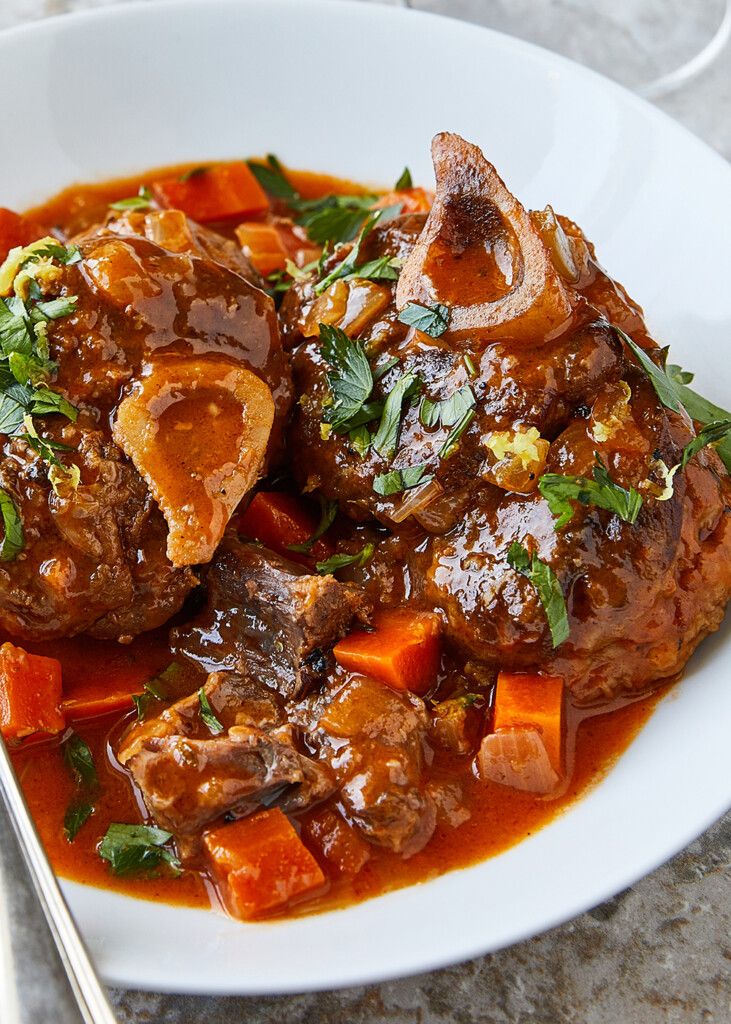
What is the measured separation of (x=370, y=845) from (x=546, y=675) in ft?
2.92

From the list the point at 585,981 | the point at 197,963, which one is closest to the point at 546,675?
the point at 585,981

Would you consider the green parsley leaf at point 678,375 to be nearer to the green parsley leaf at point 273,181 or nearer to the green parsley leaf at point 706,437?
the green parsley leaf at point 706,437

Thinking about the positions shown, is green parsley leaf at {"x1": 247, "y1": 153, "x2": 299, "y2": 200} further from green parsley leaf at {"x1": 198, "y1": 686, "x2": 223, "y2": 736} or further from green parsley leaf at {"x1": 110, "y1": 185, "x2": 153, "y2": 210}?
green parsley leaf at {"x1": 198, "y1": 686, "x2": 223, "y2": 736}

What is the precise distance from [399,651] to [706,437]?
1372 millimetres

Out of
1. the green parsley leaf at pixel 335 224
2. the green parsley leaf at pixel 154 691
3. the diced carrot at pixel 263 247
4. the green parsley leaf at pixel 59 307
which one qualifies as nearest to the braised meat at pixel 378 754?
the green parsley leaf at pixel 154 691

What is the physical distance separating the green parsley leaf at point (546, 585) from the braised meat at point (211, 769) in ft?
3.11

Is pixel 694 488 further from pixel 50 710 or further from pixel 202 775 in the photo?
pixel 50 710

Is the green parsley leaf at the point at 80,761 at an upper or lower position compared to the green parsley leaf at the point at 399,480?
lower

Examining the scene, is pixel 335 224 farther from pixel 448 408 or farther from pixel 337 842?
pixel 337 842

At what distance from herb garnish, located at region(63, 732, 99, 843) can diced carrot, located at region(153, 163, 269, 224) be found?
315 centimetres

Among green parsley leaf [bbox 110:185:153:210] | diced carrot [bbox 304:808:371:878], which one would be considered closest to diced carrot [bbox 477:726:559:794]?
diced carrot [bbox 304:808:371:878]

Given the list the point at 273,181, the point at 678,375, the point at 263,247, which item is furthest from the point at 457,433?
the point at 273,181

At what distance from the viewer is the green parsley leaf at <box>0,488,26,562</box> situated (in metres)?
4.05

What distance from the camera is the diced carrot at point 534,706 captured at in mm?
4148
